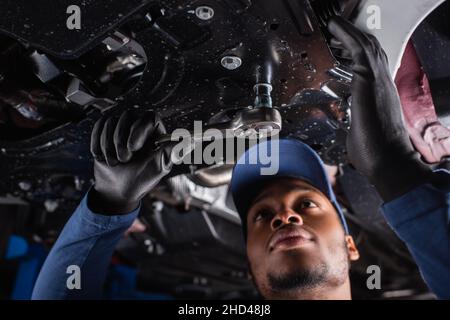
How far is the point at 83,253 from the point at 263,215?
504 millimetres

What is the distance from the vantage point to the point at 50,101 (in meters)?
1.07

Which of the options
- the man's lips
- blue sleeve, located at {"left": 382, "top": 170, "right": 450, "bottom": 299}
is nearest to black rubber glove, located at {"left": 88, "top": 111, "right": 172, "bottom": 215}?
the man's lips

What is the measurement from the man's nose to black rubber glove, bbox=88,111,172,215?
37cm

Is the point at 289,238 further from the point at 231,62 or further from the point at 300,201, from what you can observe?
the point at 231,62

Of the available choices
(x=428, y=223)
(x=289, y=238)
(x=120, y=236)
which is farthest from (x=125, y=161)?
(x=428, y=223)

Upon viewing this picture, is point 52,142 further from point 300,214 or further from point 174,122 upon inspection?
point 300,214

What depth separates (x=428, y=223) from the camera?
79cm

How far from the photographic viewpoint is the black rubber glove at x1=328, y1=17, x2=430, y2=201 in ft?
2.64

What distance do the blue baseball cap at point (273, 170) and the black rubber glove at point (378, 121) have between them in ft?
1.35

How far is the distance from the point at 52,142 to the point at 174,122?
0.31 m

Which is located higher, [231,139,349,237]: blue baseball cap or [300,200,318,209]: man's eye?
[231,139,349,237]: blue baseball cap

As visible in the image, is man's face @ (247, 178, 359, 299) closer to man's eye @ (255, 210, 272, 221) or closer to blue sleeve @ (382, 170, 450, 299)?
man's eye @ (255, 210, 272, 221)

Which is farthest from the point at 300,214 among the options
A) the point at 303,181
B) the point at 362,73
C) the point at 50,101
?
the point at 50,101

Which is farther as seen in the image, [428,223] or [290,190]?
[290,190]
